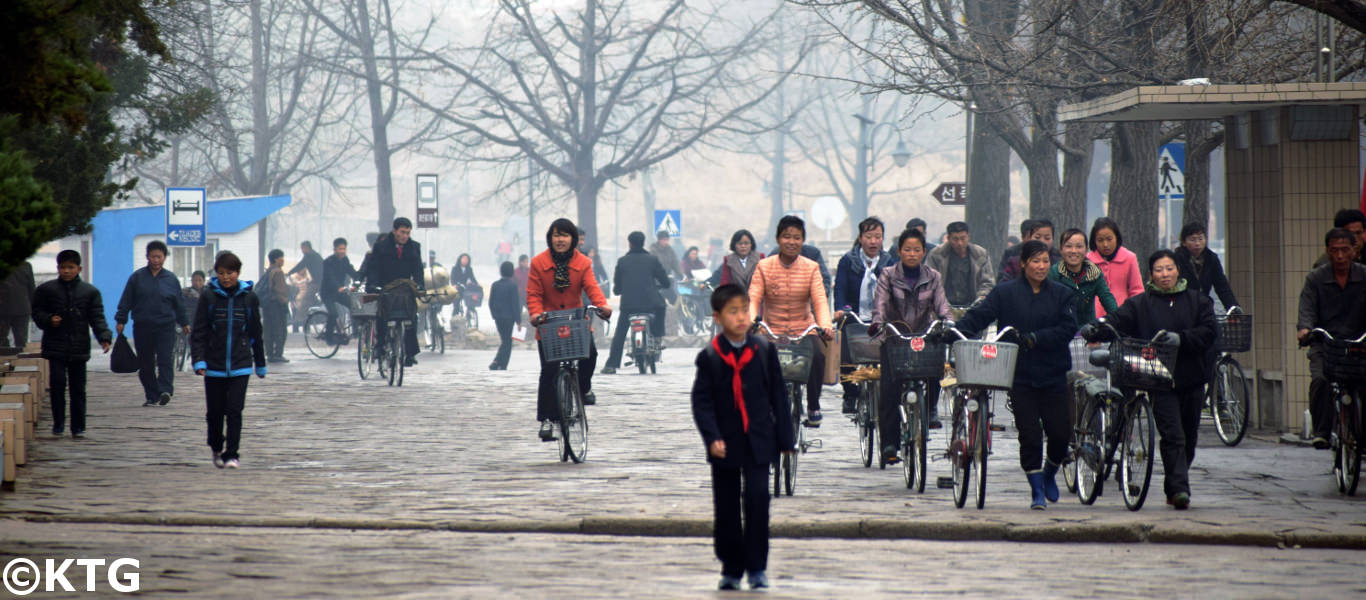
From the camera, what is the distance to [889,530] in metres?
8.75

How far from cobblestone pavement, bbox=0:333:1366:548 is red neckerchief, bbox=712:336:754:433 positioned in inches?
77.1

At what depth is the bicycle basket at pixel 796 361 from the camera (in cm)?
1003

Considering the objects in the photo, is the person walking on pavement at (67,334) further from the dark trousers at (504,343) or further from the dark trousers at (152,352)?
the dark trousers at (504,343)

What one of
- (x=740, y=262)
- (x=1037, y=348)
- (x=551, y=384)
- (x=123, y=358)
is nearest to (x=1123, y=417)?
(x=1037, y=348)

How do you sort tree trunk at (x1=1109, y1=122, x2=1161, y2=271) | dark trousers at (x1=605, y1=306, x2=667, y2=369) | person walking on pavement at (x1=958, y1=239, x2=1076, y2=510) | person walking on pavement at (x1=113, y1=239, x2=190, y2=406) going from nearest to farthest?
person walking on pavement at (x1=958, y1=239, x2=1076, y2=510), person walking on pavement at (x1=113, y1=239, x2=190, y2=406), tree trunk at (x1=1109, y1=122, x2=1161, y2=271), dark trousers at (x1=605, y1=306, x2=667, y2=369)

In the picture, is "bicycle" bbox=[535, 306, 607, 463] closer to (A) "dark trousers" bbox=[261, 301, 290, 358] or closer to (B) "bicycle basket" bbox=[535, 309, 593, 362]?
(B) "bicycle basket" bbox=[535, 309, 593, 362]

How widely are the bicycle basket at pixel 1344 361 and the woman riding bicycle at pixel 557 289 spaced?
491 cm

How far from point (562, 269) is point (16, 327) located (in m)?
8.74

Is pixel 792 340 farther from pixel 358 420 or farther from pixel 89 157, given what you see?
pixel 89 157

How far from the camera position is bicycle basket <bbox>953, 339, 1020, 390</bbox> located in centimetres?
902

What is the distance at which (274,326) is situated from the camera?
24875 millimetres

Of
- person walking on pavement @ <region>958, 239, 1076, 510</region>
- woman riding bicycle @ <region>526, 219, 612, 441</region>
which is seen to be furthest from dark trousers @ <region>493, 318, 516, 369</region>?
person walking on pavement @ <region>958, 239, 1076, 510</region>

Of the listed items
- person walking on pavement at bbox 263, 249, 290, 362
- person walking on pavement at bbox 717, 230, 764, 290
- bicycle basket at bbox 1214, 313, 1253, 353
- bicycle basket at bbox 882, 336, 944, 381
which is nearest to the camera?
bicycle basket at bbox 882, 336, 944, 381

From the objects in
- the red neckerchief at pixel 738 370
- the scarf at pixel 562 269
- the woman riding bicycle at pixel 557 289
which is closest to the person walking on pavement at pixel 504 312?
the woman riding bicycle at pixel 557 289
